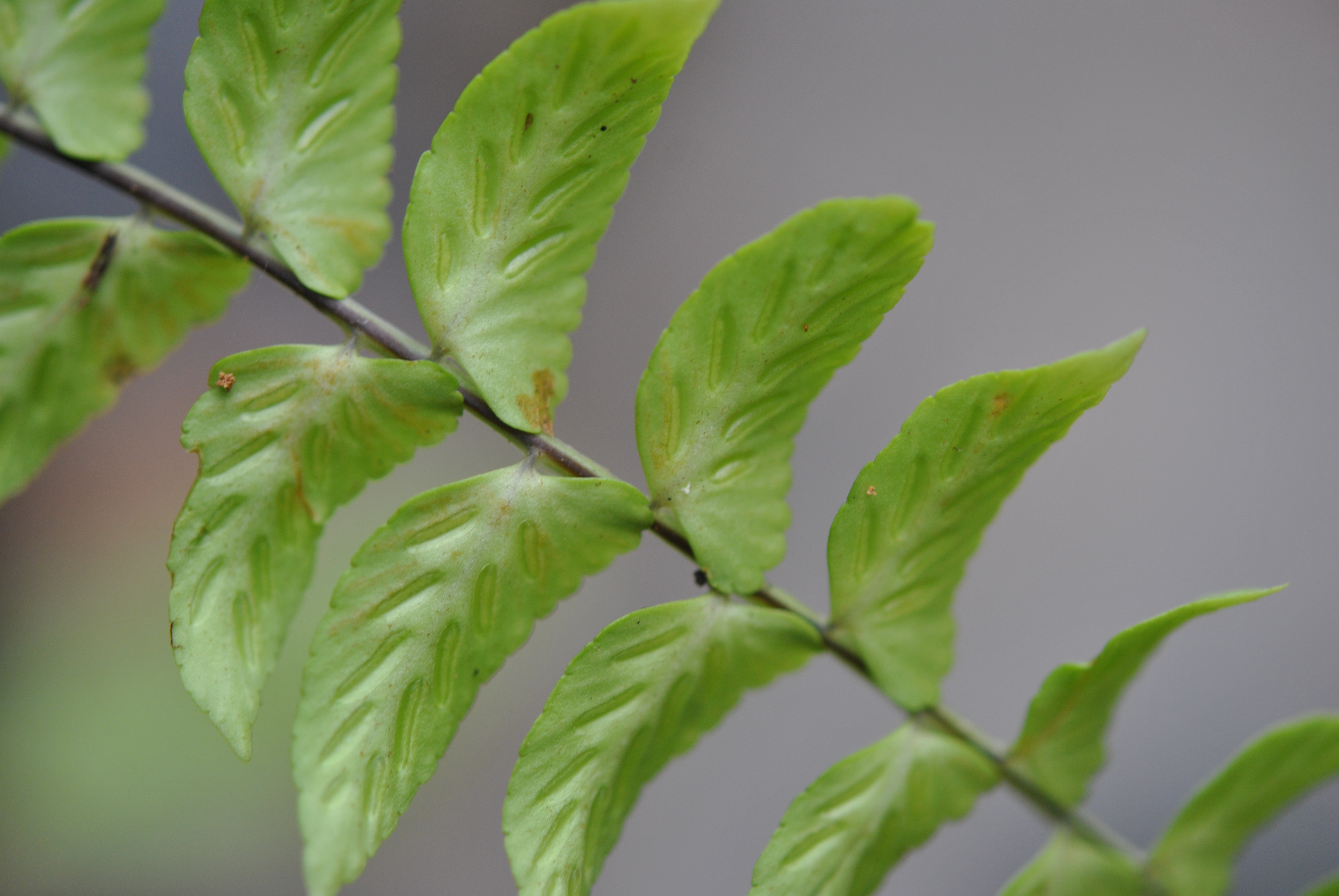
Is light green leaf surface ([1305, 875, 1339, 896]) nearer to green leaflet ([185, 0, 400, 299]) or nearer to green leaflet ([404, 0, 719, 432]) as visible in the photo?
green leaflet ([404, 0, 719, 432])

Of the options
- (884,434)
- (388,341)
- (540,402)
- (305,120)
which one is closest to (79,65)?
(305,120)

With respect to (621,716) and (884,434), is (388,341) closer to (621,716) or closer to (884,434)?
(621,716)

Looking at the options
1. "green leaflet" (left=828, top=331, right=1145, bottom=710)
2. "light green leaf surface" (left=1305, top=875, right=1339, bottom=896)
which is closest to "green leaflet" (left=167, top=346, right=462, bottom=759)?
"green leaflet" (left=828, top=331, right=1145, bottom=710)

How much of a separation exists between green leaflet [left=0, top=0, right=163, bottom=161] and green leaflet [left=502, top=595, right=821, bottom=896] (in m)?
0.45

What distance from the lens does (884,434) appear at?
173 centimetres

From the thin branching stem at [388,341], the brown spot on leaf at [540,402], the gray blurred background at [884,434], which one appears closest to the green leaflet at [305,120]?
the thin branching stem at [388,341]

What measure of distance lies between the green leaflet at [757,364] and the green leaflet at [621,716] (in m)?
0.05

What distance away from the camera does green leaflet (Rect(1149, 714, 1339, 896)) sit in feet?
1.59

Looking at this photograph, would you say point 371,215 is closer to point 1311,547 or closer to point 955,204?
point 955,204

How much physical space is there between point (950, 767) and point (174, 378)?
1.83 meters

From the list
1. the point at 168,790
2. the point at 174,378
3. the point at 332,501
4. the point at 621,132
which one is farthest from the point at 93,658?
the point at 621,132

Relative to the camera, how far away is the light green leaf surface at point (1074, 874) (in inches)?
22.8

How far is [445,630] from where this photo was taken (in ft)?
1.77

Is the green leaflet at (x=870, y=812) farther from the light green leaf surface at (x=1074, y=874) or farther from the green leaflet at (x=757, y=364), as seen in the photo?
the green leaflet at (x=757, y=364)
